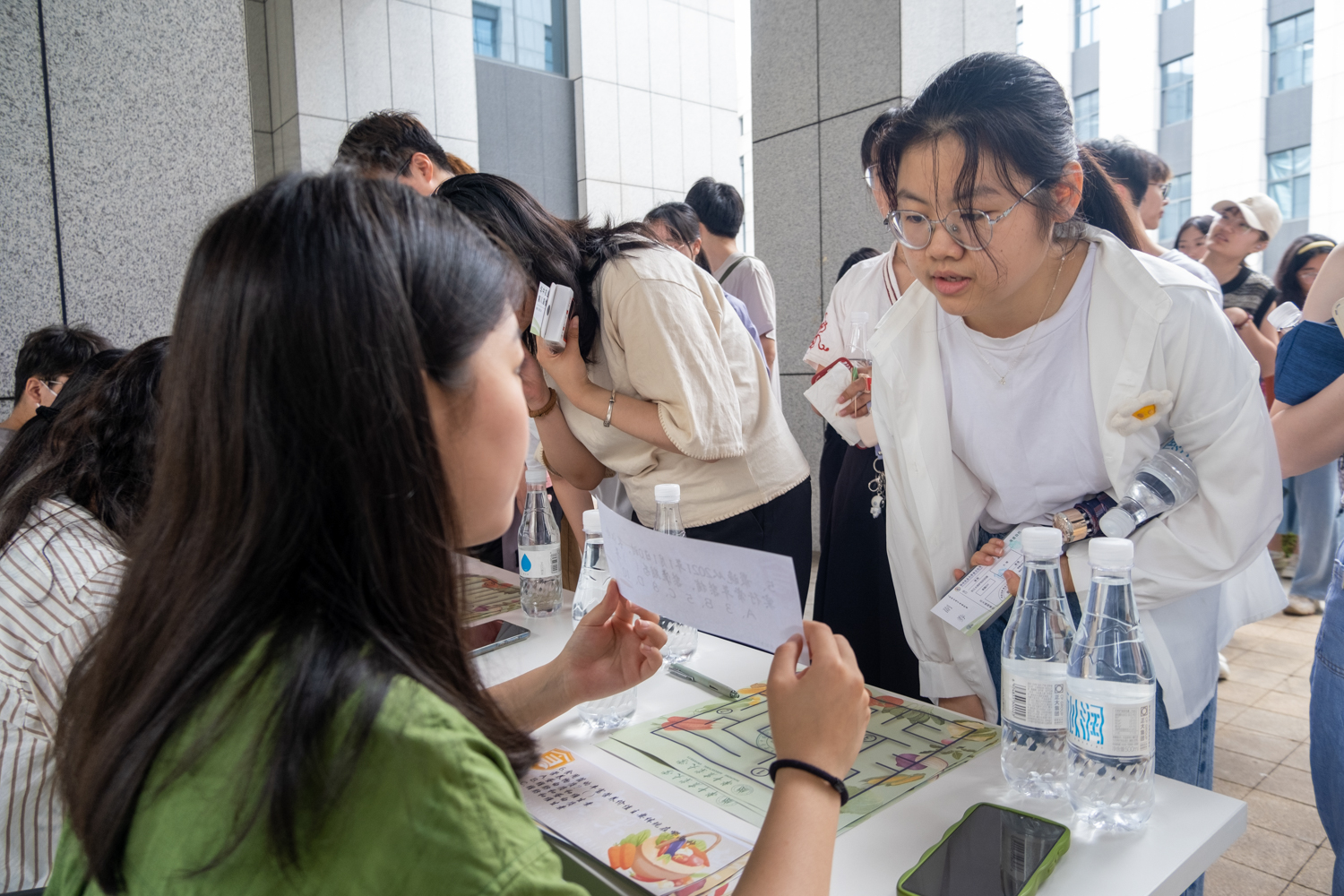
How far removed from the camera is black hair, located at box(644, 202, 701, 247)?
3820mm

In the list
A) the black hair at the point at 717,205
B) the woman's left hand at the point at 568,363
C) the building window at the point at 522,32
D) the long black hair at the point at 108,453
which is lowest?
the long black hair at the point at 108,453

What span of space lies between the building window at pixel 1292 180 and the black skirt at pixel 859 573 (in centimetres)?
1111

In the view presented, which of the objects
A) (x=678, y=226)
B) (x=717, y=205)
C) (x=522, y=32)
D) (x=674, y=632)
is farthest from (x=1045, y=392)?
(x=522, y=32)

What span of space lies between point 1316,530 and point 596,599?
389 cm

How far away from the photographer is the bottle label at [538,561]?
1.66m

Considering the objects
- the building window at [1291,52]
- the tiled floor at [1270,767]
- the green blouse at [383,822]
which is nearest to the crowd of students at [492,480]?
the green blouse at [383,822]

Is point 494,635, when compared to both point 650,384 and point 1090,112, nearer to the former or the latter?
point 650,384

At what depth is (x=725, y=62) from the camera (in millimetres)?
9008

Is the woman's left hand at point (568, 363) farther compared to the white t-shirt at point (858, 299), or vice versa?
the white t-shirt at point (858, 299)

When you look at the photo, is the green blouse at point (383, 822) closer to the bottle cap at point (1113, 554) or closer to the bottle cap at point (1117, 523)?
the bottle cap at point (1113, 554)

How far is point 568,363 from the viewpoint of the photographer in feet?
6.09

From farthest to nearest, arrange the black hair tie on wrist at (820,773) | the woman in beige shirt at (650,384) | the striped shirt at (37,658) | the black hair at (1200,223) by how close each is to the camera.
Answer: the black hair at (1200,223), the woman in beige shirt at (650,384), the striped shirt at (37,658), the black hair tie on wrist at (820,773)

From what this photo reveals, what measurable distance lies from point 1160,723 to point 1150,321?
1.93ft

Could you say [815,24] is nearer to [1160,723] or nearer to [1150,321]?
[1150,321]
